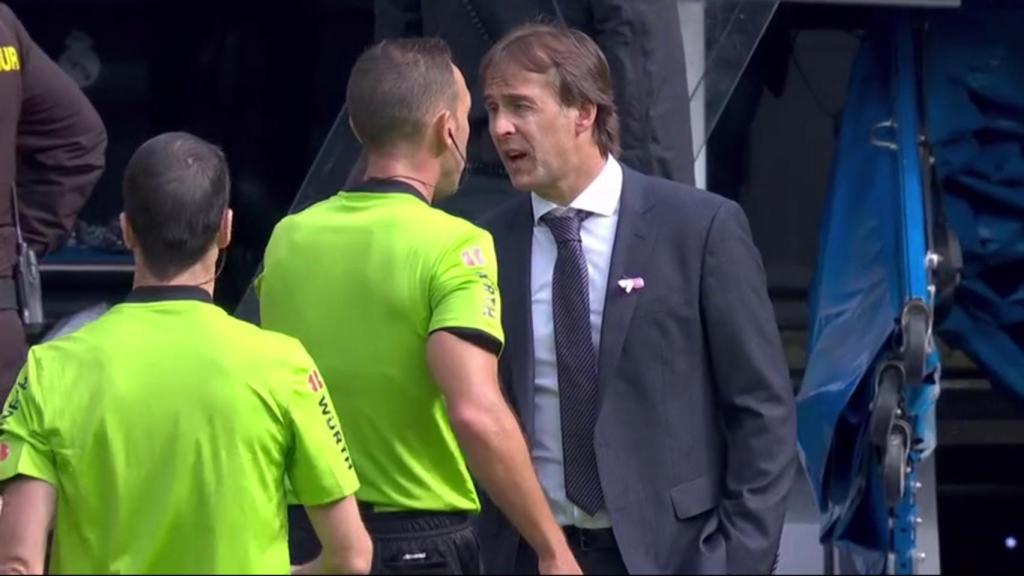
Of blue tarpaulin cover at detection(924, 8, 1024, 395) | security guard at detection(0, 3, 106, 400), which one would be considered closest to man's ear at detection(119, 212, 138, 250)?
security guard at detection(0, 3, 106, 400)

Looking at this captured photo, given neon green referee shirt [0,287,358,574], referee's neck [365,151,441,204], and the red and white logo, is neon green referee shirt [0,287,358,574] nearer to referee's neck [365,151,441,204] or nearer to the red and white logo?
the red and white logo

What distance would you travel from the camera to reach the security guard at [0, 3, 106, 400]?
4.15 m

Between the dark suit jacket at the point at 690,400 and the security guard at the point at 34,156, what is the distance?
1234 mm

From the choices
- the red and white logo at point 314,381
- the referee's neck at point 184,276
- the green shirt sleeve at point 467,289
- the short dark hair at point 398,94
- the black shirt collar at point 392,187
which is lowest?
the red and white logo at point 314,381

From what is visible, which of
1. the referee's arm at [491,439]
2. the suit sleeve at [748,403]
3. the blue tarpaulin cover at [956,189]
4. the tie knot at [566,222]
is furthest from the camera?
the blue tarpaulin cover at [956,189]

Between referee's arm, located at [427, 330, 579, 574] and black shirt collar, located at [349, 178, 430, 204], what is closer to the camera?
referee's arm, located at [427, 330, 579, 574]

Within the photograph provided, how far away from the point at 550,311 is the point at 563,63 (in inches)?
16.4

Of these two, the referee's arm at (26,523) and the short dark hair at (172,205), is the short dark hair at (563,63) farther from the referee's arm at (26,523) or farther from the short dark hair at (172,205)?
the referee's arm at (26,523)

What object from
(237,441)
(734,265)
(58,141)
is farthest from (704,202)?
(58,141)

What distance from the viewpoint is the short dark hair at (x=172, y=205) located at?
284 centimetres

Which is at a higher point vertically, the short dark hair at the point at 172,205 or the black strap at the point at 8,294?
the short dark hair at the point at 172,205

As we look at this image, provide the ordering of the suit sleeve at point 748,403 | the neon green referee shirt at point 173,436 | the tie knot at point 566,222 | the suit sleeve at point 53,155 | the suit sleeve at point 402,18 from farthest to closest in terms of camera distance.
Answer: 1. the suit sleeve at point 402,18
2. the suit sleeve at point 53,155
3. the tie knot at point 566,222
4. the suit sleeve at point 748,403
5. the neon green referee shirt at point 173,436

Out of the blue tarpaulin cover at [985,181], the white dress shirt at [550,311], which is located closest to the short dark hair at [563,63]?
the white dress shirt at [550,311]

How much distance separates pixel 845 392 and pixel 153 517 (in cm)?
228
